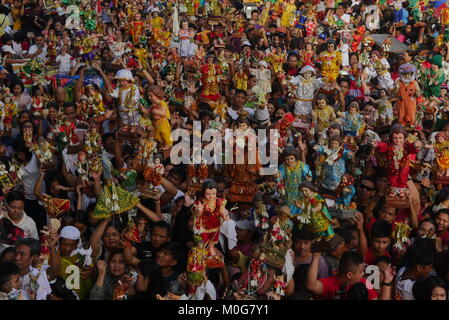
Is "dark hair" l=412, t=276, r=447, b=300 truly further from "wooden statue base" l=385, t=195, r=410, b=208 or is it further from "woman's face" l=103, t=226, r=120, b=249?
"woman's face" l=103, t=226, r=120, b=249

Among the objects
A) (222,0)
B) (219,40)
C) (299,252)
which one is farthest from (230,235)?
(222,0)

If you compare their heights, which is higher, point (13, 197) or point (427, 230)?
point (13, 197)

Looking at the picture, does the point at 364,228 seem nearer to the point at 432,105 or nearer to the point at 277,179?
the point at 277,179

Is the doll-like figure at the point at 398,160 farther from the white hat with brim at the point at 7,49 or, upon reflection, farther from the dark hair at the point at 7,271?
the white hat with brim at the point at 7,49

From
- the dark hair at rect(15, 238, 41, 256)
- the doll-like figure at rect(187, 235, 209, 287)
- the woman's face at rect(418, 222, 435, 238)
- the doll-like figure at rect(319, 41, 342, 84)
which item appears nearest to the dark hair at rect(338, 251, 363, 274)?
the woman's face at rect(418, 222, 435, 238)

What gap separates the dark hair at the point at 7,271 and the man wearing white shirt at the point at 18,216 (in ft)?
3.20

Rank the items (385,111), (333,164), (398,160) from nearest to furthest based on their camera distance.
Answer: (398,160) < (333,164) < (385,111)

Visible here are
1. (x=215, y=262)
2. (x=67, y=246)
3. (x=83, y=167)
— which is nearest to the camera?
(x=215, y=262)

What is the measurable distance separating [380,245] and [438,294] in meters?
0.91

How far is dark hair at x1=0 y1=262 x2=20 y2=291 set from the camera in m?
3.97

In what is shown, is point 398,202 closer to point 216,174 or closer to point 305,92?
point 216,174

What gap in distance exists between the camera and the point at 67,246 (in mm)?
4762

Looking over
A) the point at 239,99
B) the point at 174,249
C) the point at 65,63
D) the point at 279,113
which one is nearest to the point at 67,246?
the point at 174,249

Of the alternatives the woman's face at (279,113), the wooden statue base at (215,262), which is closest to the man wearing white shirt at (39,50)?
the woman's face at (279,113)
